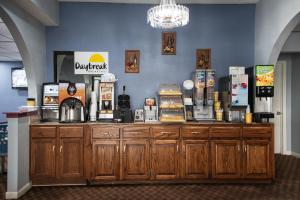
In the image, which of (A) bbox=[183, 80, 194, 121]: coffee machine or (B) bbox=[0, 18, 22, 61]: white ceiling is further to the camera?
(B) bbox=[0, 18, 22, 61]: white ceiling

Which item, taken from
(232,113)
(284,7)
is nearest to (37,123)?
(232,113)

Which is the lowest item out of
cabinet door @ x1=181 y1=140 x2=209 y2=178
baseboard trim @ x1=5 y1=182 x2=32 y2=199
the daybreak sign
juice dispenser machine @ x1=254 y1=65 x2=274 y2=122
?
baseboard trim @ x1=5 y1=182 x2=32 y2=199

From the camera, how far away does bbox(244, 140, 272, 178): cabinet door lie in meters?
4.29

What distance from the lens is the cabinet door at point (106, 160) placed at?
4238 millimetres

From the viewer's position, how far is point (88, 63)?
4.91 m

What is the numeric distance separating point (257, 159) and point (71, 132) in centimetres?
313

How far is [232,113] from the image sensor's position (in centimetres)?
448

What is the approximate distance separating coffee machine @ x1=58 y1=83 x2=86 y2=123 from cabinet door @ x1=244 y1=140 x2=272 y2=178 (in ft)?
9.32

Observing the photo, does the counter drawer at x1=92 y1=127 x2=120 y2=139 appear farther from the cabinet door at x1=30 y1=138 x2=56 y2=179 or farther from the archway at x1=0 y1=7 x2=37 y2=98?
the archway at x1=0 y1=7 x2=37 y2=98

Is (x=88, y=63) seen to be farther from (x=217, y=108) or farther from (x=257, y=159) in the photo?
(x=257, y=159)

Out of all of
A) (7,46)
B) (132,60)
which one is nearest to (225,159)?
(132,60)

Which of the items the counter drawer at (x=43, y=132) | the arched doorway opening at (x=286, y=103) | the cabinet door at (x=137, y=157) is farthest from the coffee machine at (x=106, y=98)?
the arched doorway opening at (x=286, y=103)

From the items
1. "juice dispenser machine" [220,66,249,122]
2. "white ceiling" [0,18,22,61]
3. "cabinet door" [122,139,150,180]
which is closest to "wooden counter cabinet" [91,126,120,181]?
"cabinet door" [122,139,150,180]

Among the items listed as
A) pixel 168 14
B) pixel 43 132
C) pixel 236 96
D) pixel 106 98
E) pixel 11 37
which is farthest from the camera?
pixel 11 37
